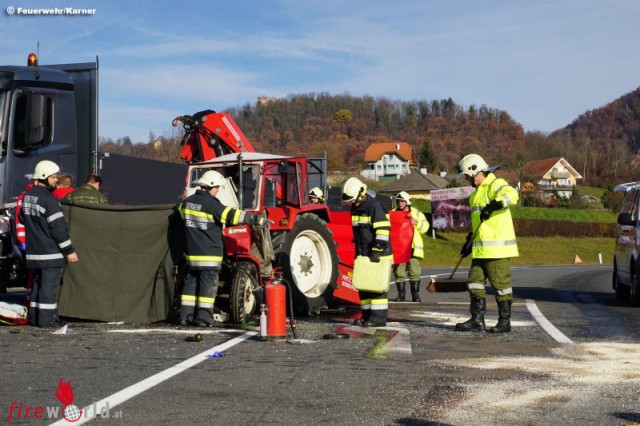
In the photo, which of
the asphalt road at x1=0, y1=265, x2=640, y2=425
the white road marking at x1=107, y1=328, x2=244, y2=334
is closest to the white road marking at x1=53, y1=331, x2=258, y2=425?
the asphalt road at x1=0, y1=265, x2=640, y2=425

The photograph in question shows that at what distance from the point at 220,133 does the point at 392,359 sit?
765 centimetres

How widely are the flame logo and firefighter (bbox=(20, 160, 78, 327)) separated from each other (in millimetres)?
4423

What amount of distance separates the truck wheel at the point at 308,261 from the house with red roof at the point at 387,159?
15340cm

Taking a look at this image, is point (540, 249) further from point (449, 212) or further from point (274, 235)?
point (274, 235)

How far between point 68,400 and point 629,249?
12191 millimetres

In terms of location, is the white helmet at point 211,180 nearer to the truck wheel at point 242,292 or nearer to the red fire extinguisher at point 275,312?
the truck wheel at point 242,292

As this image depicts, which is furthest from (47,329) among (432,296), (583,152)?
(583,152)

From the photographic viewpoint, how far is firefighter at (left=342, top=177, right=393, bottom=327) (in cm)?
1138

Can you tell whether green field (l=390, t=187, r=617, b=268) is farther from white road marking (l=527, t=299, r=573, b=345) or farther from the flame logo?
the flame logo

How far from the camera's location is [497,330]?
34.9 feet

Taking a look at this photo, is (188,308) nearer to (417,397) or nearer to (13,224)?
(13,224)

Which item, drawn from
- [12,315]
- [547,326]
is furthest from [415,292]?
[12,315]

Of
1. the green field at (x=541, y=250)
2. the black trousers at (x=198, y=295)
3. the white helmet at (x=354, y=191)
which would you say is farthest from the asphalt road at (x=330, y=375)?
the green field at (x=541, y=250)

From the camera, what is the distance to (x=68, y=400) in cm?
621
